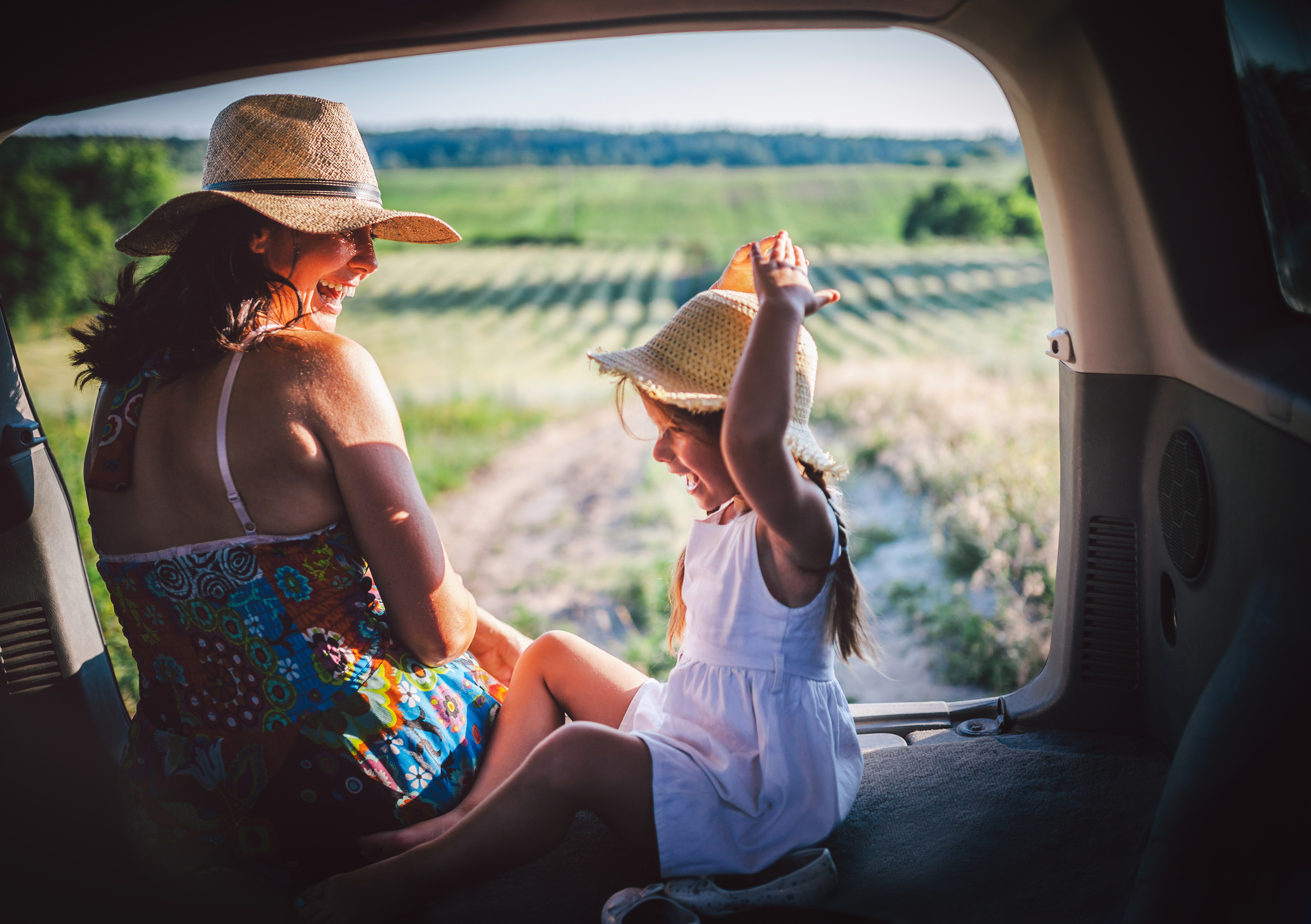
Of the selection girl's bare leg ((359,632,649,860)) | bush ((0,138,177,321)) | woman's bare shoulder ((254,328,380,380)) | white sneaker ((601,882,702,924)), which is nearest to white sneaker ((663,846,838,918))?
white sneaker ((601,882,702,924))

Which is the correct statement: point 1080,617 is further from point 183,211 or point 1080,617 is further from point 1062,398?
point 183,211

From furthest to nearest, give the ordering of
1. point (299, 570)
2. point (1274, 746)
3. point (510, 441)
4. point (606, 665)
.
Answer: point (510, 441), point (606, 665), point (299, 570), point (1274, 746)

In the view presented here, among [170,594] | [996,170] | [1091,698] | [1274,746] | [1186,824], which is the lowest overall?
[1091,698]

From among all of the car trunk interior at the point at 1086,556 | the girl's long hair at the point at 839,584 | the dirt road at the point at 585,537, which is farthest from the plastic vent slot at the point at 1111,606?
the dirt road at the point at 585,537

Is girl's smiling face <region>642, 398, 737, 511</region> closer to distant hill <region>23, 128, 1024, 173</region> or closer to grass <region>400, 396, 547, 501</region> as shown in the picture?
grass <region>400, 396, 547, 501</region>

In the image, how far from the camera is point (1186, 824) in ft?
4.77

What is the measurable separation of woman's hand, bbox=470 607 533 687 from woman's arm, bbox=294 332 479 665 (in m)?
0.50

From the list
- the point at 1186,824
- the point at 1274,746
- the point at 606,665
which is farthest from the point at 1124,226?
the point at 606,665

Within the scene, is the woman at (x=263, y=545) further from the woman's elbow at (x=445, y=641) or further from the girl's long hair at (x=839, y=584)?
the girl's long hair at (x=839, y=584)

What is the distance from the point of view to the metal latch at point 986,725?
2.47 meters

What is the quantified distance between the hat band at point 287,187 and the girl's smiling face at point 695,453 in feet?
2.57

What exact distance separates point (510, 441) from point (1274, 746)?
14.0 metres

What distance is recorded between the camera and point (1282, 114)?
5.67 feet

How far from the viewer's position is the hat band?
1770 millimetres
